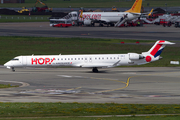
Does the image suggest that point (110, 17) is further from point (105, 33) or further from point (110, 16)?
point (105, 33)

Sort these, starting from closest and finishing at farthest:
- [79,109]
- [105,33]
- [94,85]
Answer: [79,109] < [94,85] < [105,33]

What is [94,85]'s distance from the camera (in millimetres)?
40844

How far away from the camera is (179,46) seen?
78.1 metres

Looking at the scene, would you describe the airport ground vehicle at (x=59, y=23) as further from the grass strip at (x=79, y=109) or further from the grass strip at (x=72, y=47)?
the grass strip at (x=79, y=109)

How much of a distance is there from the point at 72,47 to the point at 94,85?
123ft

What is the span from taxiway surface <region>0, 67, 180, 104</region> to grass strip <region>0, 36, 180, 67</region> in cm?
1010

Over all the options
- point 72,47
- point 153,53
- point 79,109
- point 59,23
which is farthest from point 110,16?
point 79,109

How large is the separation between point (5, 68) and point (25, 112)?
3171 centimetres

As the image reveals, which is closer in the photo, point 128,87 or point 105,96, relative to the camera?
point 105,96

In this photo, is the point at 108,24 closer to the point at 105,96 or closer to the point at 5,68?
the point at 5,68

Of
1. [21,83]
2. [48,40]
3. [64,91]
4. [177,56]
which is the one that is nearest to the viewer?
[64,91]

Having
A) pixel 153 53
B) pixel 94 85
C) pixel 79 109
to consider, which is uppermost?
pixel 153 53

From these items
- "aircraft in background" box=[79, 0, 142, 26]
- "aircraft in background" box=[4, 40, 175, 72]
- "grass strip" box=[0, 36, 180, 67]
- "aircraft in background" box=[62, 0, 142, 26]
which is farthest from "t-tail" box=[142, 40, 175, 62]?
"aircraft in background" box=[62, 0, 142, 26]

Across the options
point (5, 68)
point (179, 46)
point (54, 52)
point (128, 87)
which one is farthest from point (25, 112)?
point (179, 46)
